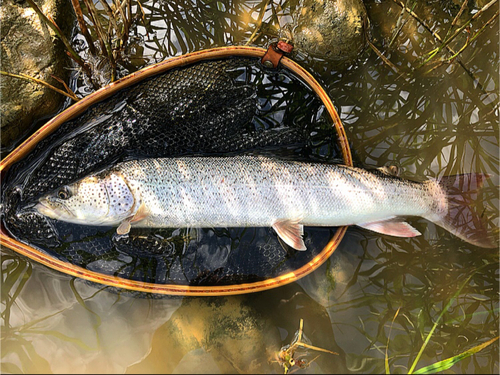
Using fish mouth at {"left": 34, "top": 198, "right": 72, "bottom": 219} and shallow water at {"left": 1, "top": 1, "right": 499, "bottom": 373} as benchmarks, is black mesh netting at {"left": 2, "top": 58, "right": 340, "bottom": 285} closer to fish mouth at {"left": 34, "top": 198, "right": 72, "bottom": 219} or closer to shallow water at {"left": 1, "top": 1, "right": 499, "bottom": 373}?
fish mouth at {"left": 34, "top": 198, "right": 72, "bottom": 219}

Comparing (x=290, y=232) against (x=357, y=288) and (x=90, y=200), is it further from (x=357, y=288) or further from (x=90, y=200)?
(x=90, y=200)

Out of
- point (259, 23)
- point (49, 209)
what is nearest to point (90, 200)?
point (49, 209)

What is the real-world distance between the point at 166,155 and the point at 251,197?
74cm

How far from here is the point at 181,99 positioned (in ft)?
7.52

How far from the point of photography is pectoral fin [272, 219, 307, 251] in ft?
7.57

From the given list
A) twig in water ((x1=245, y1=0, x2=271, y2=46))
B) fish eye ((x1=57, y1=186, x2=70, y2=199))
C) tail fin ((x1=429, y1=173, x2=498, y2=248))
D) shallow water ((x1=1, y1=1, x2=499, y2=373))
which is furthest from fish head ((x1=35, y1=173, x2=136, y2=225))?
tail fin ((x1=429, y1=173, x2=498, y2=248))

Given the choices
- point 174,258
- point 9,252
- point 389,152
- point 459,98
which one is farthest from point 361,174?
point 9,252

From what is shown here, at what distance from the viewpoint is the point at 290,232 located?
7.62 feet

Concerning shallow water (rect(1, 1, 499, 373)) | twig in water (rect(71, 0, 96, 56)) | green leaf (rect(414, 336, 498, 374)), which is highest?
twig in water (rect(71, 0, 96, 56))

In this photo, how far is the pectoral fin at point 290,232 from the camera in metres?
2.31

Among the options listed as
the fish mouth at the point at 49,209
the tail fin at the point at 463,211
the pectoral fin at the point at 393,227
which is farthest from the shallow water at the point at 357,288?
the fish mouth at the point at 49,209

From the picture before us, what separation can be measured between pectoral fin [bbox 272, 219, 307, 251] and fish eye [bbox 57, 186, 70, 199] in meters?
1.48

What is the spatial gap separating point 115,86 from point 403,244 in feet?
9.04

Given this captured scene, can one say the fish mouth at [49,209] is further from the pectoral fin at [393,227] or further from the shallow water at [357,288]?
the pectoral fin at [393,227]
